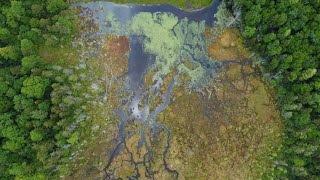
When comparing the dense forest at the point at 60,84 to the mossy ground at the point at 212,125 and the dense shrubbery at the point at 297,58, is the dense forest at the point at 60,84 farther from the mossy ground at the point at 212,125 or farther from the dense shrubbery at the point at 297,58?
the mossy ground at the point at 212,125

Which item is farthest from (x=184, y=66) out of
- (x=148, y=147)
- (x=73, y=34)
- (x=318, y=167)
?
(x=318, y=167)

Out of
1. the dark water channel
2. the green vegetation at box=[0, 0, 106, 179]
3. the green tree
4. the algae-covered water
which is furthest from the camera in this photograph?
the dark water channel

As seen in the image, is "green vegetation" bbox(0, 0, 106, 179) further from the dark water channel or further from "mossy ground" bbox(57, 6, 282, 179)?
the dark water channel

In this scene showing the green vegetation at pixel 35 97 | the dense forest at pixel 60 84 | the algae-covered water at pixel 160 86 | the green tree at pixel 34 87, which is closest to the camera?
the green tree at pixel 34 87

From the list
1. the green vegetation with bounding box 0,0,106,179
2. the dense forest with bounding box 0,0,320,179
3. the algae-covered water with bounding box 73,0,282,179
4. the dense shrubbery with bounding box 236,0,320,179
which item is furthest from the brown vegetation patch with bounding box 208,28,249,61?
the green vegetation with bounding box 0,0,106,179

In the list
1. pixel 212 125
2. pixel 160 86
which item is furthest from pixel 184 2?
pixel 212 125

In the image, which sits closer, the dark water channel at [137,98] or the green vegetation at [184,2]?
the dark water channel at [137,98]

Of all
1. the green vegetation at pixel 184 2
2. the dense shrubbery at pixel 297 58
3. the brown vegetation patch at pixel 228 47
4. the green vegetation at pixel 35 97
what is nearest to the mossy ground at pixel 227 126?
the brown vegetation patch at pixel 228 47

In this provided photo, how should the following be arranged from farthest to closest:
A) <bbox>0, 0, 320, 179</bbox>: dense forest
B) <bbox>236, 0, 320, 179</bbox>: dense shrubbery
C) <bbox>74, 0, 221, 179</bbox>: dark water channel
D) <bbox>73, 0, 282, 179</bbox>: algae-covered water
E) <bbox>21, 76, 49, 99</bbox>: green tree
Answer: <bbox>74, 0, 221, 179</bbox>: dark water channel → <bbox>73, 0, 282, 179</bbox>: algae-covered water → <bbox>236, 0, 320, 179</bbox>: dense shrubbery → <bbox>0, 0, 320, 179</bbox>: dense forest → <bbox>21, 76, 49, 99</bbox>: green tree
